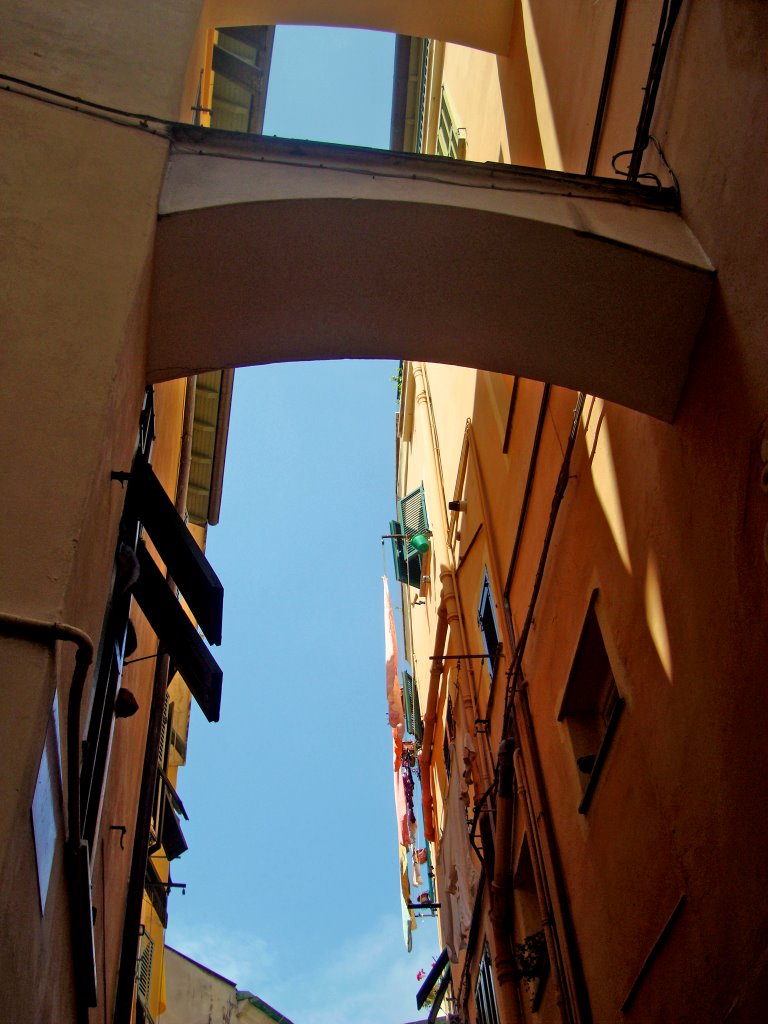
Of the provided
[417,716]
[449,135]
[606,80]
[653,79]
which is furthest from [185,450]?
[417,716]

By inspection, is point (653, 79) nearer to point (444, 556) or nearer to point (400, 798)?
point (444, 556)

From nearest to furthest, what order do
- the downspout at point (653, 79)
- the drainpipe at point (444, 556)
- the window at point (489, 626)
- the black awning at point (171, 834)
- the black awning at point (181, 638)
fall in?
1. the downspout at point (653, 79)
2. the black awning at point (181, 638)
3. the window at point (489, 626)
4. the drainpipe at point (444, 556)
5. the black awning at point (171, 834)

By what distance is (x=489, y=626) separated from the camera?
1103cm

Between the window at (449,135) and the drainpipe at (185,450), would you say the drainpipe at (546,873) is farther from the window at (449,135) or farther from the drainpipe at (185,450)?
the window at (449,135)

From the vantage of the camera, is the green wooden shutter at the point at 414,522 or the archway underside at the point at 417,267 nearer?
the archway underside at the point at 417,267

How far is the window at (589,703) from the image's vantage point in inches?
265

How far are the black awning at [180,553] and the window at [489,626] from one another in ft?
18.7

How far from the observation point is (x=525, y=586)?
8938 mm

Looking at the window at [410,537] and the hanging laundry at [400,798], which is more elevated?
the window at [410,537]

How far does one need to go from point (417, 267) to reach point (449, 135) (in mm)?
9451

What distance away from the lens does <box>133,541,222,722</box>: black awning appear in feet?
17.2

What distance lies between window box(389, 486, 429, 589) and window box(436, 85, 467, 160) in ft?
22.9

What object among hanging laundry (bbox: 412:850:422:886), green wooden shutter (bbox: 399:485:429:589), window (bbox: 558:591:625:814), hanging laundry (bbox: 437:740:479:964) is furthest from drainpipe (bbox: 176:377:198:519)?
hanging laundry (bbox: 412:850:422:886)

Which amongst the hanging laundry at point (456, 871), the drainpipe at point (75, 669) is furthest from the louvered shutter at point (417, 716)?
the drainpipe at point (75, 669)
